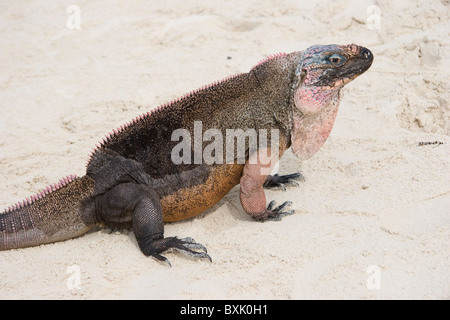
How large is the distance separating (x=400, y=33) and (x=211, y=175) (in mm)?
3935

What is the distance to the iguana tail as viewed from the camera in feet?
12.8

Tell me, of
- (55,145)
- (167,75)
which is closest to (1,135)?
(55,145)

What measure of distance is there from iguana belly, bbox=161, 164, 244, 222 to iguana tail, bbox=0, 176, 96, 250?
667mm

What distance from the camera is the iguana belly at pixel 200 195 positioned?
4074mm

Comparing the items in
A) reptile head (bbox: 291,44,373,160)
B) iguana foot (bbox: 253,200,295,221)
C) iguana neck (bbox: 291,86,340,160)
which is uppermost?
reptile head (bbox: 291,44,373,160)

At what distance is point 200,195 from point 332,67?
157 centimetres

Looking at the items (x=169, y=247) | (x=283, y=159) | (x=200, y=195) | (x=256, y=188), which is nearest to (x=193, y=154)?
(x=200, y=195)

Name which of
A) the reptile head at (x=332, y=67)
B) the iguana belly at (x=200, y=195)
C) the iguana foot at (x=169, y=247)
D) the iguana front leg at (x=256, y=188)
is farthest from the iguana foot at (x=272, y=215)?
the reptile head at (x=332, y=67)

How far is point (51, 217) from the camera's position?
393cm

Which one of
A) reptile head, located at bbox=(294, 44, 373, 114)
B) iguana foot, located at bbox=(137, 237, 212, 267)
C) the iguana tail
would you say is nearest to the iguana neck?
reptile head, located at bbox=(294, 44, 373, 114)

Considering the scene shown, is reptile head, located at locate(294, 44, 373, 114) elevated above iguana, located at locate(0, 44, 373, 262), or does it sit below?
above

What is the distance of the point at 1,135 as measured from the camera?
5.64 m

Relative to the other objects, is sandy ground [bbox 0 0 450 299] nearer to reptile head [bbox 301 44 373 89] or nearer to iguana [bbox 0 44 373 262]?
iguana [bbox 0 44 373 262]
